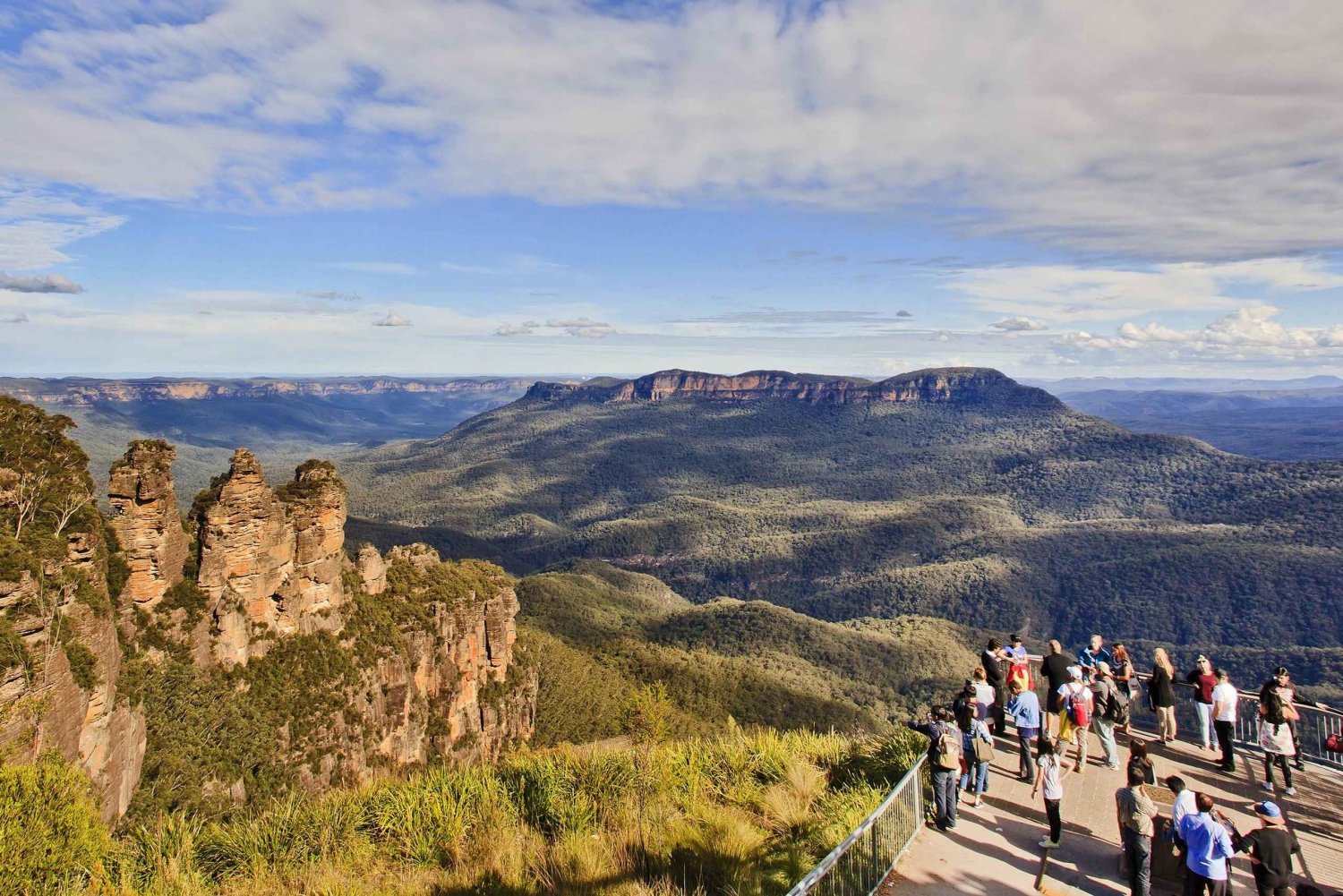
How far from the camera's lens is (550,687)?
63.3 meters

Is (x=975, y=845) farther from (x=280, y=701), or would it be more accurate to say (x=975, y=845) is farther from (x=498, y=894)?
(x=280, y=701)

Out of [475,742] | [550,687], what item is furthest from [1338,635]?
[475,742]

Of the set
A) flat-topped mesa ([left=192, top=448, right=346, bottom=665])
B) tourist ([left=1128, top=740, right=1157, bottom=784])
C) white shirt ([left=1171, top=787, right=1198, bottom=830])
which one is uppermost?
tourist ([left=1128, top=740, right=1157, bottom=784])

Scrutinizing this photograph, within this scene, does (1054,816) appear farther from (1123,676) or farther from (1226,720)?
(1123,676)

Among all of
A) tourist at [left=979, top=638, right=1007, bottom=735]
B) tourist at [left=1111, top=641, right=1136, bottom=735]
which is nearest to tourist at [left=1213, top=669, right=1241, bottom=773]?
tourist at [left=1111, top=641, right=1136, bottom=735]

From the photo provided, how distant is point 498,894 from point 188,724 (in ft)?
89.9

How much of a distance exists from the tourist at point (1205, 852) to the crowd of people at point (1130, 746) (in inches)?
0.5

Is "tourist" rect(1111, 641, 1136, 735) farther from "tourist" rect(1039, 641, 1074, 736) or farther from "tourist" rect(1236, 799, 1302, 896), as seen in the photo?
"tourist" rect(1236, 799, 1302, 896)

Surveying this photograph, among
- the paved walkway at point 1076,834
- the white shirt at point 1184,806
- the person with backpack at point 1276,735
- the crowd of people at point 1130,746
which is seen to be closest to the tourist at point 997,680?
the crowd of people at point 1130,746

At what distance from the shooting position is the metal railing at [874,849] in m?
8.71

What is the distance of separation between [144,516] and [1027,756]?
3334 centimetres

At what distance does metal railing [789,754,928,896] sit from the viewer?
871cm

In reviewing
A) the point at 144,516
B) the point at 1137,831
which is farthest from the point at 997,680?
the point at 144,516

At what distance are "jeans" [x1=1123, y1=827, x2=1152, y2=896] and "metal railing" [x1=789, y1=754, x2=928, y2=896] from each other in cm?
314
